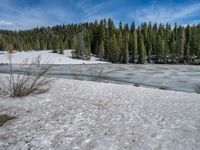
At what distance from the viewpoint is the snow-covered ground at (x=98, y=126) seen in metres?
3.62

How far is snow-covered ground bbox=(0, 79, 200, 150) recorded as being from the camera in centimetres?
362

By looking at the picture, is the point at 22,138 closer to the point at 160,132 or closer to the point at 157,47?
the point at 160,132

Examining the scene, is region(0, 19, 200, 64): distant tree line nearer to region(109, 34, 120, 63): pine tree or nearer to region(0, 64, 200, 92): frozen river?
region(109, 34, 120, 63): pine tree

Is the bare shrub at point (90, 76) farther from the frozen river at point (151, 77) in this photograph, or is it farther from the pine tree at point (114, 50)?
the pine tree at point (114, 50)

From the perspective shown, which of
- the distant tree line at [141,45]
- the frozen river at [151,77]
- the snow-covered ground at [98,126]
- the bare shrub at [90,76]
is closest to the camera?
the snow-covered ground at [98,126]

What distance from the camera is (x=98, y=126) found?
4496 millimetres

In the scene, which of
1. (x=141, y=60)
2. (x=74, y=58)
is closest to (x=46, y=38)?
(x=74, y=58)

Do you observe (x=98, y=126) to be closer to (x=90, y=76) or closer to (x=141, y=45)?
(x=90, y=76)

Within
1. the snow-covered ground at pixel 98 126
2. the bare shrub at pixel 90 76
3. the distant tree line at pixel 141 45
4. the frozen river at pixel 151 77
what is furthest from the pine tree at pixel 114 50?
the snow-covered ground at pixel 98 126

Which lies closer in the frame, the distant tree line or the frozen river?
the frozen river

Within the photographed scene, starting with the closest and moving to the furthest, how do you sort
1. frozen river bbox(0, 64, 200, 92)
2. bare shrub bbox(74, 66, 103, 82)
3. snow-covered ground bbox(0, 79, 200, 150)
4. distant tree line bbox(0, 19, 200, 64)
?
snow-covered ground bbox(0, 79, 200, 150) → bare shrub bbox(74, 66, 103, 82) → frozen river bbox(0, 64, 200, 92) → distant tree line bbox(0, 19, 200, 64)

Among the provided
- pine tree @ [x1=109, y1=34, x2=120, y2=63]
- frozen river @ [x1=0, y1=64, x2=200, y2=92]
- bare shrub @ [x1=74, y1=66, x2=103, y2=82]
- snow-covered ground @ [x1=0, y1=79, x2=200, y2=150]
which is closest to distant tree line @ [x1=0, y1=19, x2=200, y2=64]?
pine tree @ [x1=109, y1=34, x2=120, y2=63]

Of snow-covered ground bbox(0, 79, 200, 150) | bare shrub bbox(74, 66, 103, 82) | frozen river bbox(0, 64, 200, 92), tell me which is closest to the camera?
snow-covered ground bbox(0, 79, 200, 150)

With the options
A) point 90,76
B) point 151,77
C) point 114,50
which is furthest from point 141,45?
point 90,76
